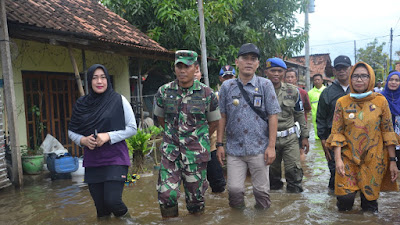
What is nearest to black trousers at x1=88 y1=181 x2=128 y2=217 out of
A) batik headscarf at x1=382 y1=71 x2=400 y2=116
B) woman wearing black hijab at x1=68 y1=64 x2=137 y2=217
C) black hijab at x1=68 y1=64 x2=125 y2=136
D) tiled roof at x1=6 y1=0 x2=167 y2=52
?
woman wearing black hijab at x1=68 y1=64 x2=137 y2=217

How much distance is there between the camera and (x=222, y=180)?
→ 5.35 meters

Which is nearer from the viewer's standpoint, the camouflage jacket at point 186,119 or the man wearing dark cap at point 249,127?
the camouflage jacket at point 186,119

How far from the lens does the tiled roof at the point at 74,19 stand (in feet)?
22.1

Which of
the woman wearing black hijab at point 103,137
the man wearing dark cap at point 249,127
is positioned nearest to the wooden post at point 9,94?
→ the woman wearing black hijab at point 103,137

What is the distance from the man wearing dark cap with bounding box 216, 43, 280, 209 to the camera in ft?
13.2

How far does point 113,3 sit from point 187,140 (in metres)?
10.4

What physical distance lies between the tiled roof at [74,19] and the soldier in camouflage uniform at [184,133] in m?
3.82

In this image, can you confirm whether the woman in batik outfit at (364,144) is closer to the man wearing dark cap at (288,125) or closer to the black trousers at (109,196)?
the man wearing dark cap at (288,125)

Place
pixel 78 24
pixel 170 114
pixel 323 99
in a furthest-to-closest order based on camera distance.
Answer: pixel 78 24
pixel 323 99
pixel 170 114

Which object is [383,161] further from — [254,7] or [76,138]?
[254,7]

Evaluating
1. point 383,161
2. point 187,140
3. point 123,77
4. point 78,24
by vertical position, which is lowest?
point 383,161

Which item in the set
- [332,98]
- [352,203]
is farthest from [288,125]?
[352,203]

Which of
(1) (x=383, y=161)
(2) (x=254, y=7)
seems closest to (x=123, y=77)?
(2) (x=254, y=7)

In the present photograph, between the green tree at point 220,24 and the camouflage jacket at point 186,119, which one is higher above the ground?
the green tree at point 220,24
